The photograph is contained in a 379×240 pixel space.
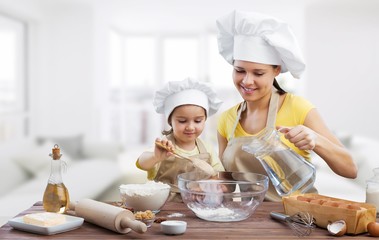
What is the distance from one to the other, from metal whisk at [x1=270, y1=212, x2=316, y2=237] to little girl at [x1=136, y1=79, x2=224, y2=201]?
1.74ft

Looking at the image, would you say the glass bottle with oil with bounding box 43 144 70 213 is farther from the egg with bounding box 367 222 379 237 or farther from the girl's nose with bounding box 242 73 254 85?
the egg with bounding box 367 222 379 237

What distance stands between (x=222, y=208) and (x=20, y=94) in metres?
5.55

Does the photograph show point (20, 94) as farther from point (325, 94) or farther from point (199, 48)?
point (325, 94)

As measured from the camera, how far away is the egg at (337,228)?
50.9 inches

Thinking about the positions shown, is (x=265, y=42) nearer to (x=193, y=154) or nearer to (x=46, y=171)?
(x=193, y=154)

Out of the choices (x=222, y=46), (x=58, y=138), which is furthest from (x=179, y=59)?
(x=222, y=46)

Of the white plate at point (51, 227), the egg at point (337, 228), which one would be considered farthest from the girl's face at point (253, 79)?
the white plate at point (51, 227)

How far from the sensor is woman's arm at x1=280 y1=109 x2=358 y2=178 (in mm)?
1521

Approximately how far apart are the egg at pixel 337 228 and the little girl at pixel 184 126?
0.66 meters

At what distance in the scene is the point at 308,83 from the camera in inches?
277

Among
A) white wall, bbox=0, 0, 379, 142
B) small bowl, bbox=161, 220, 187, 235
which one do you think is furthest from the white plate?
white wall, bbox=0, 0, 379, 142

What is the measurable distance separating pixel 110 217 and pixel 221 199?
0.30 m

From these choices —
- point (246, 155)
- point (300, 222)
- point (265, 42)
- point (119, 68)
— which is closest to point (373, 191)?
point (300, 222)

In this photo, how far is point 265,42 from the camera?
72.1 inches
